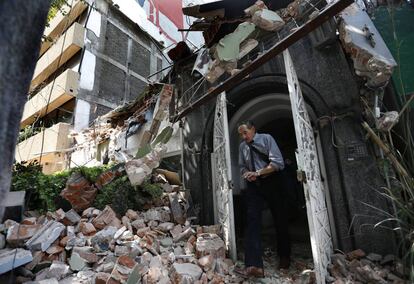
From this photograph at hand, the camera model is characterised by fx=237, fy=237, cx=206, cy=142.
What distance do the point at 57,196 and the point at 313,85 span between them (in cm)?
546

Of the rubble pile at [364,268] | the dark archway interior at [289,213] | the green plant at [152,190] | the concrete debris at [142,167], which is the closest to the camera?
the rubble pile at [364,268]

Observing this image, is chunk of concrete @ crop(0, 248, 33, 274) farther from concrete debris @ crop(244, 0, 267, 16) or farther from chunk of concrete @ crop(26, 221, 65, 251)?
concrete debris @ crop(244, 0, 267, 16)

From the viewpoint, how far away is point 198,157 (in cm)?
550

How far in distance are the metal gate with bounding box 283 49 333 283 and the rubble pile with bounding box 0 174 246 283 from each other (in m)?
1.16

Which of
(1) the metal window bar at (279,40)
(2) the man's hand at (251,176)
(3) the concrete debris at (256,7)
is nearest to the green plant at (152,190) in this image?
(1) the metal window bar at (279,40)

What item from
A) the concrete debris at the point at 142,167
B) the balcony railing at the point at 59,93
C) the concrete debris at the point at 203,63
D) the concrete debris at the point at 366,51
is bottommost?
the concrete debris at the point at 142,167

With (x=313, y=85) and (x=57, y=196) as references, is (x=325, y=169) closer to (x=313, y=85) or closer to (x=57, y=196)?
(x=313, y=85)

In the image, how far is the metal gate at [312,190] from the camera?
283 cm

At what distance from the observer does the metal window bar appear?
2910mm

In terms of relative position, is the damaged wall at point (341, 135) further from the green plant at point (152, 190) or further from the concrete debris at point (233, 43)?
the green plant at point (152, 190)

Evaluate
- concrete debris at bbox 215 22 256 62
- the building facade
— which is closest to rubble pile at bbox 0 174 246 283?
concrete debris at bbox 215 22 256 62

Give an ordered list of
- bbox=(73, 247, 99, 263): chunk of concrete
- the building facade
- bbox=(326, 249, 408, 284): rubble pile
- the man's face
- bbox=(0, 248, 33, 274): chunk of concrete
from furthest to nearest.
Result: the building facade
the man's face
bbox=(73, 247, 99, 263): chunk of concrete
bbox=(326, 249, 408, 284): rubble pile
bbox=(0, 248, 33, 274): chunk of concrete

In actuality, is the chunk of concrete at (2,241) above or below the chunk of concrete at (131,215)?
below

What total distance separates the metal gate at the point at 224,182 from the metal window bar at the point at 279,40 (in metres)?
0.53
